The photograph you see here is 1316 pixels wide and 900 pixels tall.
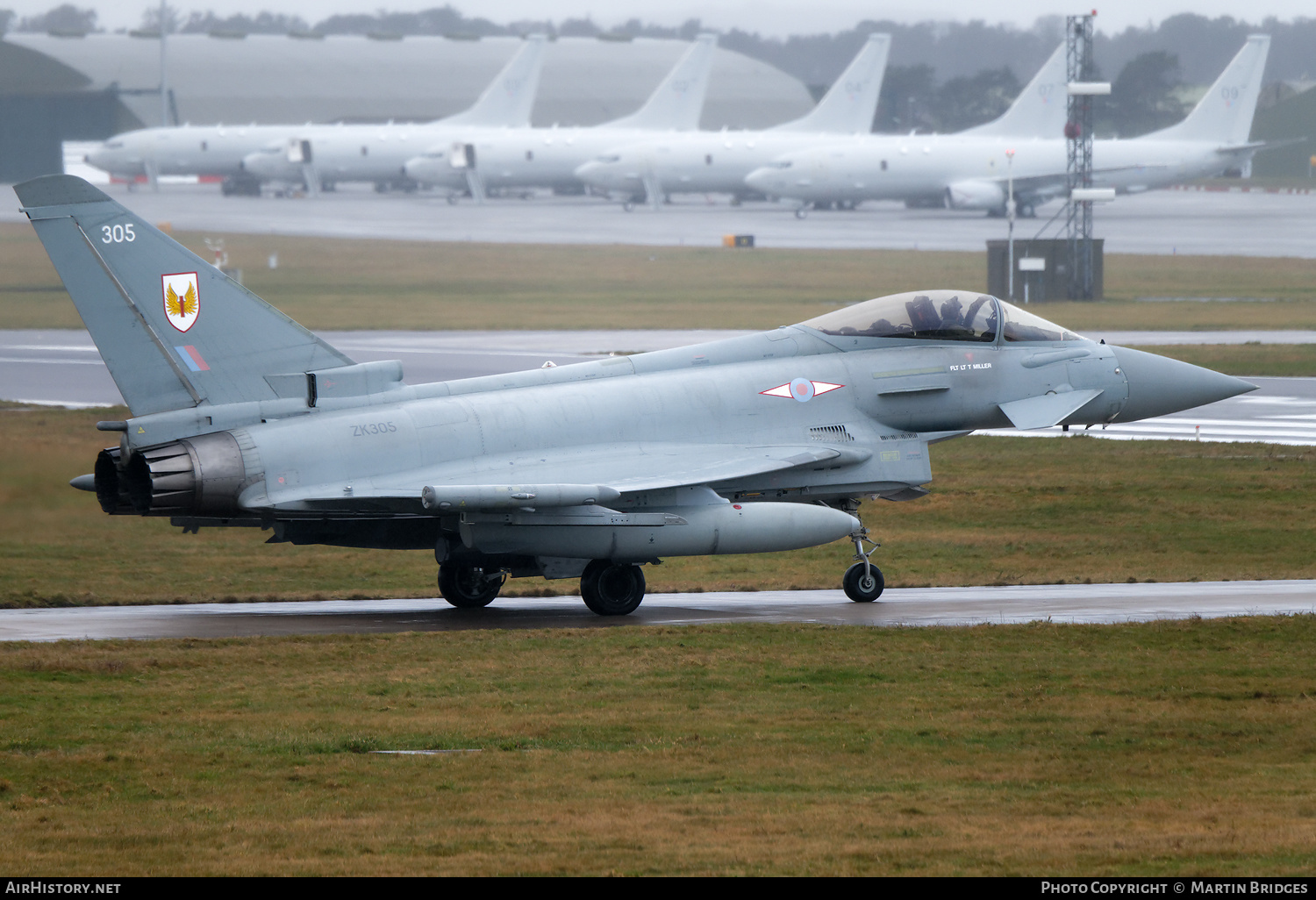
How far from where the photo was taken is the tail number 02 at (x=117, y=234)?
Answer: 64.4 feet

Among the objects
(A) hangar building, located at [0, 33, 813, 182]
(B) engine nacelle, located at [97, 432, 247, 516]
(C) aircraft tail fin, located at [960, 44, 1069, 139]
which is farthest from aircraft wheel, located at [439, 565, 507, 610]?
(A) hangar building, located at [0, 33, 813, 182]

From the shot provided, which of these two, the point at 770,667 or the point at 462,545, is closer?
the point at 770,667

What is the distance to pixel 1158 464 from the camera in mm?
34344

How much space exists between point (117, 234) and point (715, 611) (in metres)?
8.56

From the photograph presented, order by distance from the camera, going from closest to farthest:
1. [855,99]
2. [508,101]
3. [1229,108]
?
[1229,108], [855,99], [508,101]

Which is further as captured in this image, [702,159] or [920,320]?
[702,159]

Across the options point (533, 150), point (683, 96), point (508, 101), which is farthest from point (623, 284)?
point (508, 101)

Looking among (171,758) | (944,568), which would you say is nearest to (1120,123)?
(944,568)

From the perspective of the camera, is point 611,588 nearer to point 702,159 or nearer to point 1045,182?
point 1045,182

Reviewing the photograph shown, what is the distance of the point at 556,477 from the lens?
2055cm

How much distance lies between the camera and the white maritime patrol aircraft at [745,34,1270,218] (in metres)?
110

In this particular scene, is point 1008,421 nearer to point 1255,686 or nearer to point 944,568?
point 944,568

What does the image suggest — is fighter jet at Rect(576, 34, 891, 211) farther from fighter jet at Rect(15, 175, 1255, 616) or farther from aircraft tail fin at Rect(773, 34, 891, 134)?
fighter jet at Rect(15, 175, 1255, 616)

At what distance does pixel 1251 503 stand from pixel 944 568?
25.3 ft
